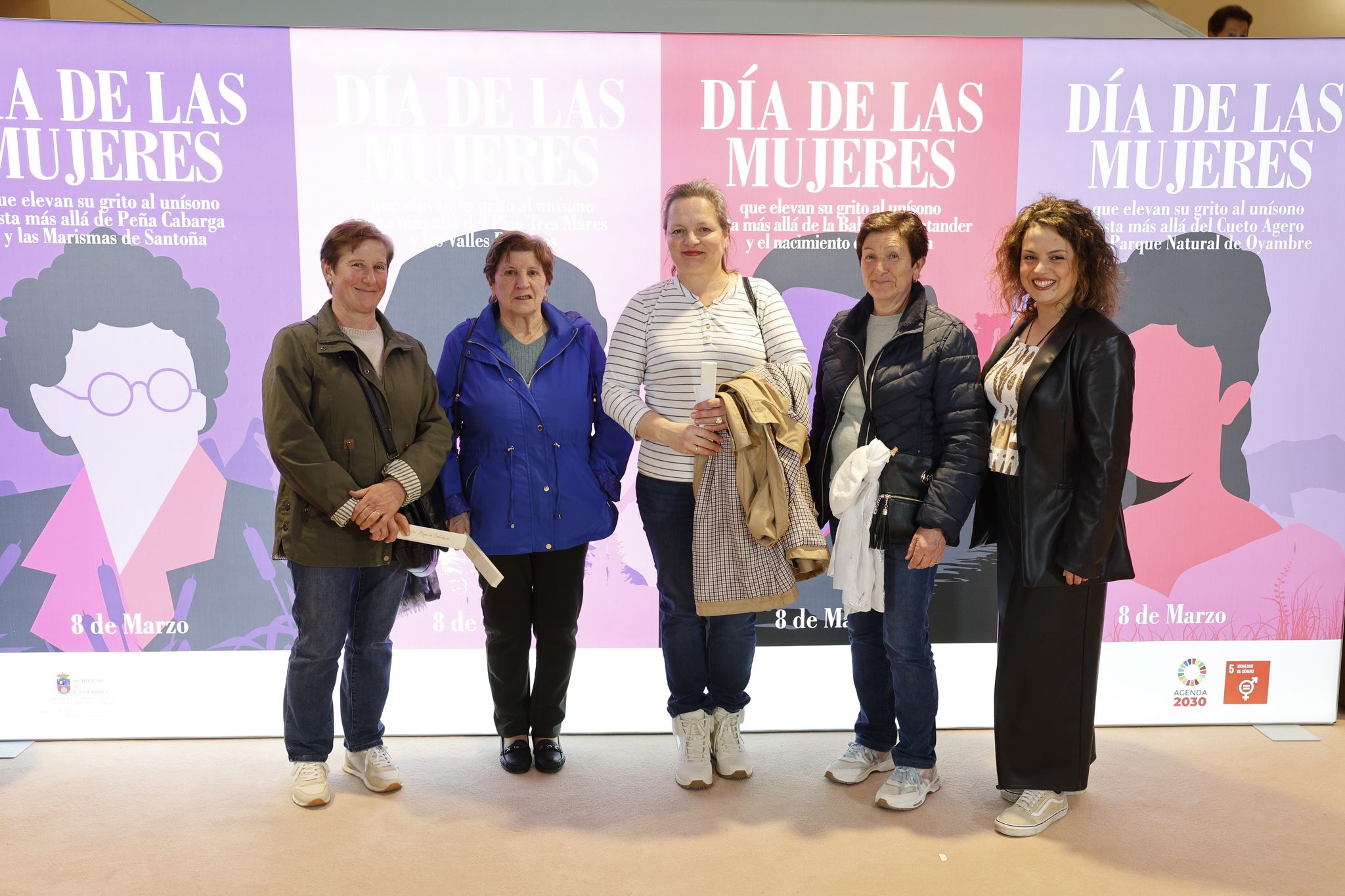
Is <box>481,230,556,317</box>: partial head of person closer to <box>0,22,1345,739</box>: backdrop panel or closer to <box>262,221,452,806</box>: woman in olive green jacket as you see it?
<box>262,221,452,806</box>: woman in olive green jacket

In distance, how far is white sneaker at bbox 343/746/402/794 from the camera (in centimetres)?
282

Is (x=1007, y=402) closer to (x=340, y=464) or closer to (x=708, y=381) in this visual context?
(x=708, y=381)

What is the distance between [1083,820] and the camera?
2.66 m

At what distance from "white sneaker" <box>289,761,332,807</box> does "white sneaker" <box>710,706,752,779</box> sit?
3.82ft

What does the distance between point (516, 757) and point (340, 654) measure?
649mm

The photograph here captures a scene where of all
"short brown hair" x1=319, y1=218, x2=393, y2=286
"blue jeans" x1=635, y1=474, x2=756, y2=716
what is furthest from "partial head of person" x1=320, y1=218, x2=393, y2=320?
"blue jeans" x1=635, y1=474, x2=756, y2=716

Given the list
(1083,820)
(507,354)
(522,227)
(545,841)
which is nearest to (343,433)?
(507,354)

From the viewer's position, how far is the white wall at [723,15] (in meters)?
4.41

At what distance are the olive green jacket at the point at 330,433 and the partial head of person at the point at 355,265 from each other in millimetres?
62

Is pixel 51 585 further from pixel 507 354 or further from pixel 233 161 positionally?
pixel 507 354

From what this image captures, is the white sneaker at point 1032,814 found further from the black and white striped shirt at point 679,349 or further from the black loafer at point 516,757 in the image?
the black loafer at point 516,757

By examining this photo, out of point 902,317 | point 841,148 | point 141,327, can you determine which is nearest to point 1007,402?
point 902,317

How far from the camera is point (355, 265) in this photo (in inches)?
102

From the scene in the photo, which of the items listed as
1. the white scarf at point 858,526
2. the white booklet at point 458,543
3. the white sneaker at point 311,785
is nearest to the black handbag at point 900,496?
the white scarf at point 858,526
